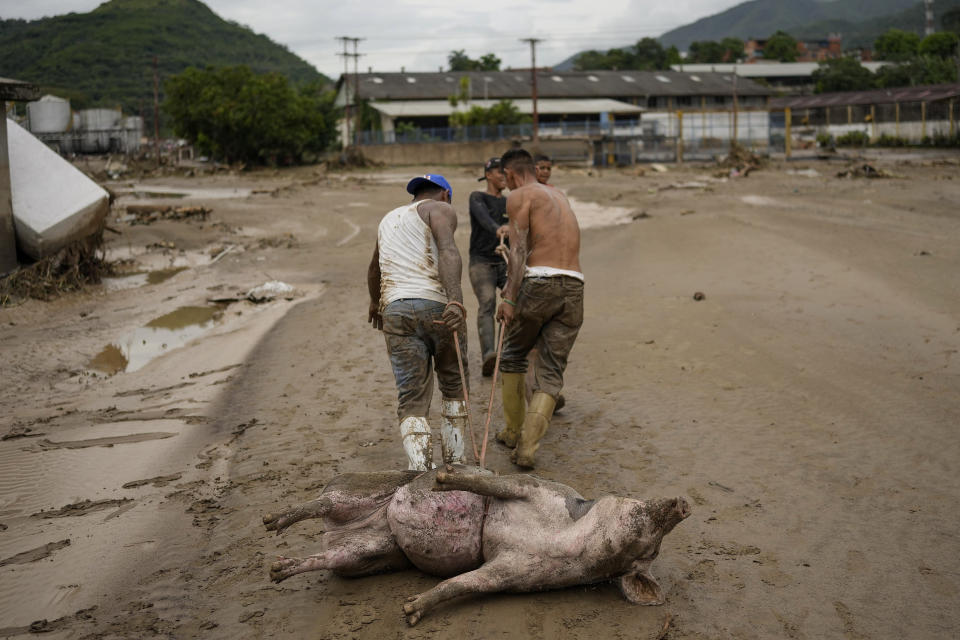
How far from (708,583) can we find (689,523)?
70cm

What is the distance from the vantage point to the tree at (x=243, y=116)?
5003cm

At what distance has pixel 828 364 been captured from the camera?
25.4 feet

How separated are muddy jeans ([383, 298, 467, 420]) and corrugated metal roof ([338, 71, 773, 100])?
5819cm

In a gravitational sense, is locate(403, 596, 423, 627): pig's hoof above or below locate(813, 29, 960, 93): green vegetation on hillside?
below

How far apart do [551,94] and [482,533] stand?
2462 inches

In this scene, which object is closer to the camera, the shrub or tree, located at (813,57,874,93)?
the shrub

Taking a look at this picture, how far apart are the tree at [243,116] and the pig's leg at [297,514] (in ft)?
160

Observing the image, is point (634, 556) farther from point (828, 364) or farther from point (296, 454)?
point (828, 364)

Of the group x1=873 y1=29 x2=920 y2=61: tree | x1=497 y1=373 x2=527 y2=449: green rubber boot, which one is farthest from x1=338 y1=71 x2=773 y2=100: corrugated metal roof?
x1=497 y1=373 x2=527 y2=449: green rubber boot

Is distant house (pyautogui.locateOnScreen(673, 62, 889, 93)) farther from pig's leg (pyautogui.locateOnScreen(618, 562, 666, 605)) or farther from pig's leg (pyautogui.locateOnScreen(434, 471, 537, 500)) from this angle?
pig's leg (pyautogui.locateOnScreen(618, 562, 666, 605))

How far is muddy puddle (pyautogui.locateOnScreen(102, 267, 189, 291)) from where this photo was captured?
1430cm

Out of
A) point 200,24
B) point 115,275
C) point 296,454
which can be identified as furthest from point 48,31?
point 296,454

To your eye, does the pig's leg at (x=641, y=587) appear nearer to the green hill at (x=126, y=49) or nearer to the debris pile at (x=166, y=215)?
the debris pile at (x=166, y=215)

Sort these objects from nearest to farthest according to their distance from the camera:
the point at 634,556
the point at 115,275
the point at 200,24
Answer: the point at 634,556
the point at 115,275
the point at 200,24
